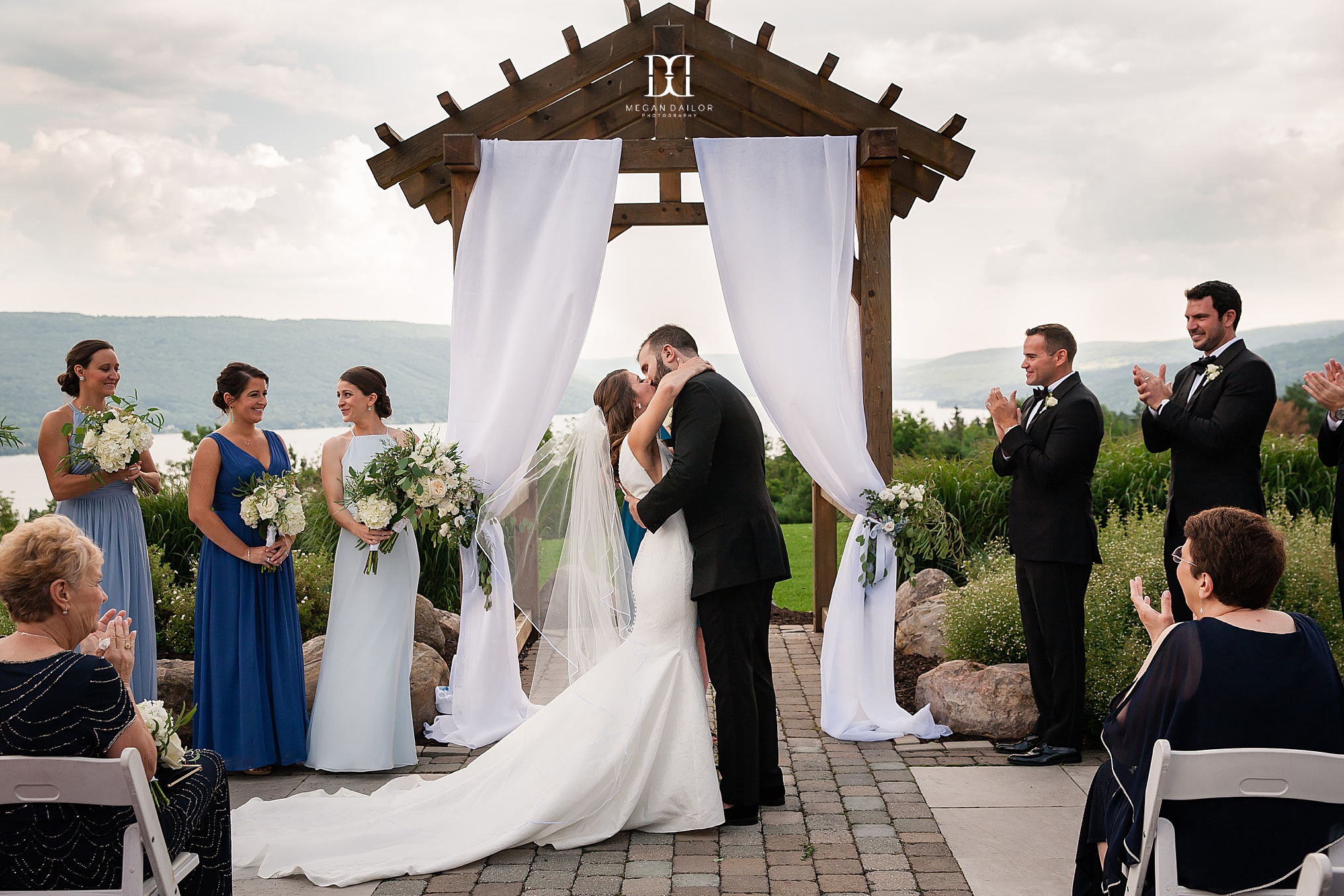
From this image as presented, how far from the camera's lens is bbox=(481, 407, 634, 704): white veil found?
4.43 meters

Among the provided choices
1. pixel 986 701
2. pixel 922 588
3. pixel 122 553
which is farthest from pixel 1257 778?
pixel 922 588

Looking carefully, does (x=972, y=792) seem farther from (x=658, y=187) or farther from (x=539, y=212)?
(x=658, y=187)

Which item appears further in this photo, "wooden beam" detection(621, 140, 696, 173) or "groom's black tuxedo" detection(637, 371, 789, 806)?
"wooden beam" detection(621, 140, 696, 173)

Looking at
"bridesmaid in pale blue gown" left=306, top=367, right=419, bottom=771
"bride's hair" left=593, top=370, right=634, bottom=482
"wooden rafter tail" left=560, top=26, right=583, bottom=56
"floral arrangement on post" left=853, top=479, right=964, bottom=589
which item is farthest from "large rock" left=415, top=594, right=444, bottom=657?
"wooden rafter tail" left=560, top=26, right=583, bottom=56

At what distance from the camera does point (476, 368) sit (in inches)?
201

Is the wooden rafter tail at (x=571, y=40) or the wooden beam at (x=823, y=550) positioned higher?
the wooden rafter tail at (x=571, y=40)

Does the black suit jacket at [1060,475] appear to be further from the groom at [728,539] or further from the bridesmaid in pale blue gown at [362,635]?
the bridesmaid in pale blue gown at [362,635]

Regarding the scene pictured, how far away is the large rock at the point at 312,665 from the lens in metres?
4.89

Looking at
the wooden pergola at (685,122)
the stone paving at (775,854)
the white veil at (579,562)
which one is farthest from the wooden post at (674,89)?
the stone paving at (775,854)

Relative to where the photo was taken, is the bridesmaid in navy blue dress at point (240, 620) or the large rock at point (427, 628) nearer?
the bridesmaid in navy blue dress at point (240, 620)

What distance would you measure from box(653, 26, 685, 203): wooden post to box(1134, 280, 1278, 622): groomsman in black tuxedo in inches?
111

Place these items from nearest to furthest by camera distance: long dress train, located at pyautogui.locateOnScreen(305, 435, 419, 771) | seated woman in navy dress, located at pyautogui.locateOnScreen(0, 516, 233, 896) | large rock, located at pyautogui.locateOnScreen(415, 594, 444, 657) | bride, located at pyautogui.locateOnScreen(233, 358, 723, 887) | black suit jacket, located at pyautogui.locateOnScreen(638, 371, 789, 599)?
1. seated woman in navy dress, located at pyautogui.locateOnScreen(0, 516, 233, 896)
2. bride, located at pyautogui.locateOnScreen(233, 358, 723, 887)
3. black suit jacket, located at pyautogui.locateOnScreen(638, 371, 789, 599)
4. long dress train, located at pyautogui.locateOnScreen(305, 435, 419, 771)
5. large rock, located at pyautogui.locateOnScreen(415, 594, 444, 657)

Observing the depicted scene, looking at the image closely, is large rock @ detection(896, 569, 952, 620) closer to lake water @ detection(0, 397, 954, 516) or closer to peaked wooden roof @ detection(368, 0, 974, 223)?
lake water @ detection(0, 397, 954, 516)

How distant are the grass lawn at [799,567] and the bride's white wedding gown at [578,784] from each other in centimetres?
351
